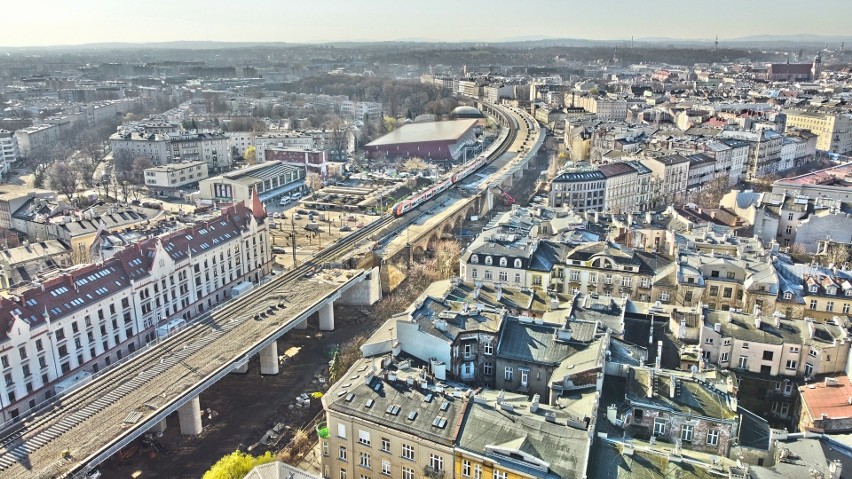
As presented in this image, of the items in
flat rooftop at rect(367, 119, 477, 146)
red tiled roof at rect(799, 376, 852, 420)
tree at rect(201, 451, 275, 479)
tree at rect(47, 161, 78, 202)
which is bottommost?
tree at rect(47, 161, 78, 202)

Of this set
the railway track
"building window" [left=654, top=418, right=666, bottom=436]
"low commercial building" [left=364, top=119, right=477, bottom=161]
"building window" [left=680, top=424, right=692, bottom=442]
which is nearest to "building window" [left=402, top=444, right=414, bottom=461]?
"building window" [left=654, top=418, right=666, bottom=436]

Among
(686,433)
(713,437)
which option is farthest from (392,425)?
(713,437)

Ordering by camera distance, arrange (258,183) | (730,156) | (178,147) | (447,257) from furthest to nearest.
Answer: (178,147) < (258,183) < (730,156) < (447,257)

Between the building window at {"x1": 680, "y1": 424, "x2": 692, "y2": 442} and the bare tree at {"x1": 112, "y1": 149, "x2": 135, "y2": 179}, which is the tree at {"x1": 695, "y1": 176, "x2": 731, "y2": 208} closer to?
the building window at {"x1": 680, "y1": 424, "x2": 692, "y2": 442}

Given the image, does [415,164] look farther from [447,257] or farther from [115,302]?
[115,302]

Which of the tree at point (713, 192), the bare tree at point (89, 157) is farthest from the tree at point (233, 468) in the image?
the bare tree at point (89, 157)

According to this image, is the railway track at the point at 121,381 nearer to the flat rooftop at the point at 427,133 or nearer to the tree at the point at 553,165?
the tree at the point at 553,165
